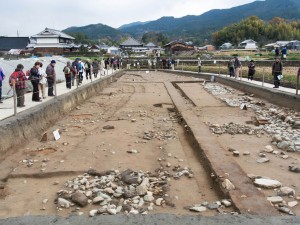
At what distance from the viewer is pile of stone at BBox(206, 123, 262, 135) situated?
10.7 m

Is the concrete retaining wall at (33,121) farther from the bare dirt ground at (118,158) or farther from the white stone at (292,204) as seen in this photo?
the white stone at (292,204)

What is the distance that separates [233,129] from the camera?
433 inches

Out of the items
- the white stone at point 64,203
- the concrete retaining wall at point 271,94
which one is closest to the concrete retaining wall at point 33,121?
the white stone at point 64,203

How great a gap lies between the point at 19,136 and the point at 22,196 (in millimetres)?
3316

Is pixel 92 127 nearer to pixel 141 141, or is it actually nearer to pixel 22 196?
pixel 141 141

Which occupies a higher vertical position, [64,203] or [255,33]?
[255,33]

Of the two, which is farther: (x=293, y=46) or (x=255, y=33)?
(x=255, y=33)

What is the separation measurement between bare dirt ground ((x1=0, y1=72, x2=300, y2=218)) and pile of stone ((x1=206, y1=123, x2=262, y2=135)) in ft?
1.39

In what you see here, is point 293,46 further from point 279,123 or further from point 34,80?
point 34,80

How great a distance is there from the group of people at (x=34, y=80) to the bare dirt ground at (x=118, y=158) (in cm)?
145

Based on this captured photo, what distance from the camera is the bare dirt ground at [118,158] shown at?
6.07m

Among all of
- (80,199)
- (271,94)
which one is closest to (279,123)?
(271,94)

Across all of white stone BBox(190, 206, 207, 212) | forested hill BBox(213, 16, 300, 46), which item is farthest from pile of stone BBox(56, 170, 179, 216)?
forested hill BBox(213, 16, 300, 46)

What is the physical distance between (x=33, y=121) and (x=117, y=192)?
17.5ft
